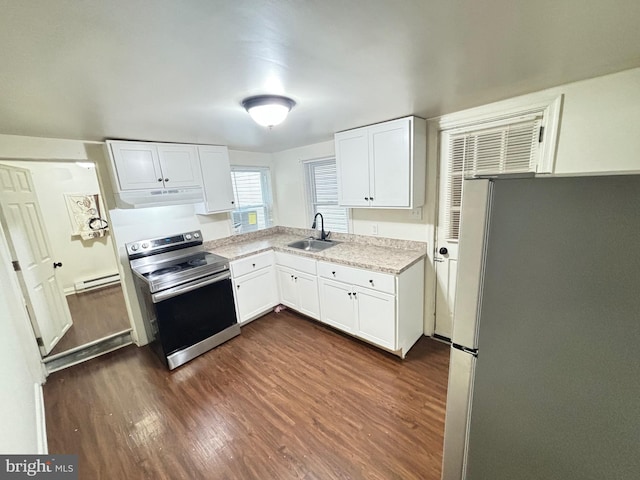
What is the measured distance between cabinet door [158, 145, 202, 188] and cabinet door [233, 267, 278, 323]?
48.8 inches

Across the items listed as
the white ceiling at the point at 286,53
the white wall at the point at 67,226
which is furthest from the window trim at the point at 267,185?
the white wall at the point at 67,226

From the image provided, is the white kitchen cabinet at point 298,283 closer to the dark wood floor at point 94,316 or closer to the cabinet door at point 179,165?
the cabinet door at point 179,165

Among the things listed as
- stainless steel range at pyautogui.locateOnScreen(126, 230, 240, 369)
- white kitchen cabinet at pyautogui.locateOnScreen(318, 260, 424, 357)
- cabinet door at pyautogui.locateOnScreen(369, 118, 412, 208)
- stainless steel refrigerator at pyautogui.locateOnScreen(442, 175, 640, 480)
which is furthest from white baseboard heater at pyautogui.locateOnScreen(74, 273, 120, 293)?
stainless steel refrigerator at pyautogui.locateOnScreen(442, 175, 640, 480)

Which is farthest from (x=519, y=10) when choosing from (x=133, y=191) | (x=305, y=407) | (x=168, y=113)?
(x=133, y=191)

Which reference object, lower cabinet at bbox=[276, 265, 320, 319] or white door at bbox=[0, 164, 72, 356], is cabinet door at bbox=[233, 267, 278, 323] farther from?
white door at bbox=[0, 164, 72, 356]

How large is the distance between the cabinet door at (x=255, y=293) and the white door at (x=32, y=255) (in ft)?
6.34

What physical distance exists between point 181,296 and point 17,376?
108cm

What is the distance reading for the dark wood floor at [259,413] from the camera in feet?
5.03

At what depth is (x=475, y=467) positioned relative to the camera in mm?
852

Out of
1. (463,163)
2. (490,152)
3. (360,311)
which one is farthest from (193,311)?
(490,152)

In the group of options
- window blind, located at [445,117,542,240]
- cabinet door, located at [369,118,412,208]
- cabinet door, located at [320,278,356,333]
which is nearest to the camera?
window blind, located at [445,117,542,240]

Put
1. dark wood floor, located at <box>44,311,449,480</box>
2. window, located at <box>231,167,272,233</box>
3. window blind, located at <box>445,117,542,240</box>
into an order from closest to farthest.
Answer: dark wood floor, located at <box>44,311,449,480</box> → window blind, located at <box>445,117,542,240</box> → window, located at <box>231,167,272,233</box>

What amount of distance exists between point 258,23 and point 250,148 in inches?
105

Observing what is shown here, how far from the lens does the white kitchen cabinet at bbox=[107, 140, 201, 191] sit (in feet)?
7.61
